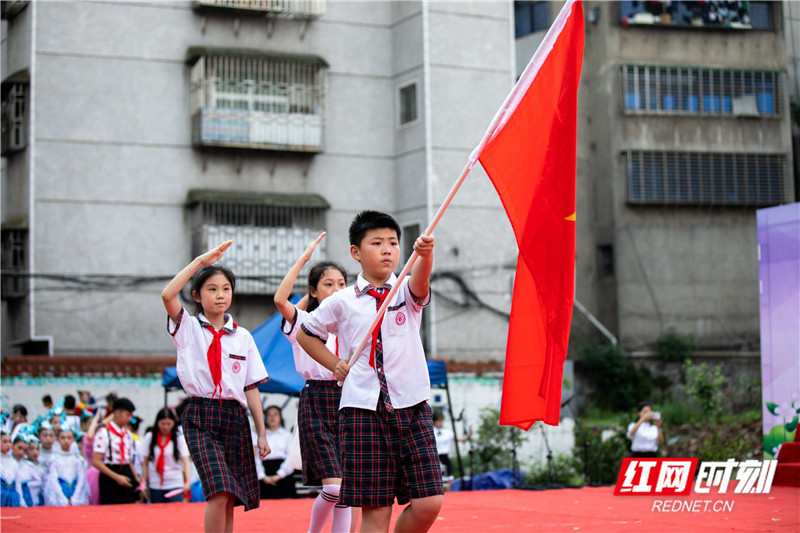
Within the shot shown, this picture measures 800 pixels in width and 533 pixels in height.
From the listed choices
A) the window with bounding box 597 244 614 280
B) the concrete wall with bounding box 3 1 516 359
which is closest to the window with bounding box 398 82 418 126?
the concrete wall with bounding box 3 1 516 359

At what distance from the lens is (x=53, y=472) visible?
11625 mm

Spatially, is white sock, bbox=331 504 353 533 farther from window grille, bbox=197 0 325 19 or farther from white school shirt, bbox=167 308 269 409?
window grille, bbox=197 0 325 19

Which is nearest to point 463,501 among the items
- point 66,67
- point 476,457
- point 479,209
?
point 476,457

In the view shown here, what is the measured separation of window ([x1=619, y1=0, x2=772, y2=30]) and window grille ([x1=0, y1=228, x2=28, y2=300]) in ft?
54.6

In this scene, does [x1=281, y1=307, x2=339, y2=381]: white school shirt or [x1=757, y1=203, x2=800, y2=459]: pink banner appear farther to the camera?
[x1=757, y1=203, x2=800, y2=459]: pink banner

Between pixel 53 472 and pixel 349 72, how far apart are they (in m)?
14.6

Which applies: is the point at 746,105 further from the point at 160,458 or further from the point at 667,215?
the point at 160,458

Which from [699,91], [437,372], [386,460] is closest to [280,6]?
[699,91]

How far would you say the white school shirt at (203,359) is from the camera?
629 cm

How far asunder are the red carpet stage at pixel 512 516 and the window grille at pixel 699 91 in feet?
60.6

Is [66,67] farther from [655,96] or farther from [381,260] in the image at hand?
[381,260]

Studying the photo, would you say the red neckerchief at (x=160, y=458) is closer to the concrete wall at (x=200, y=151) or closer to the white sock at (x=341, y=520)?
the white sock at (x=341, y=520)

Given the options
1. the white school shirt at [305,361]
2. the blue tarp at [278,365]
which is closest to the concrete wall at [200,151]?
the blue tarp at [278,365]

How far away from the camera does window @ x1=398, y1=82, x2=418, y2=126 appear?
23.9 metres
